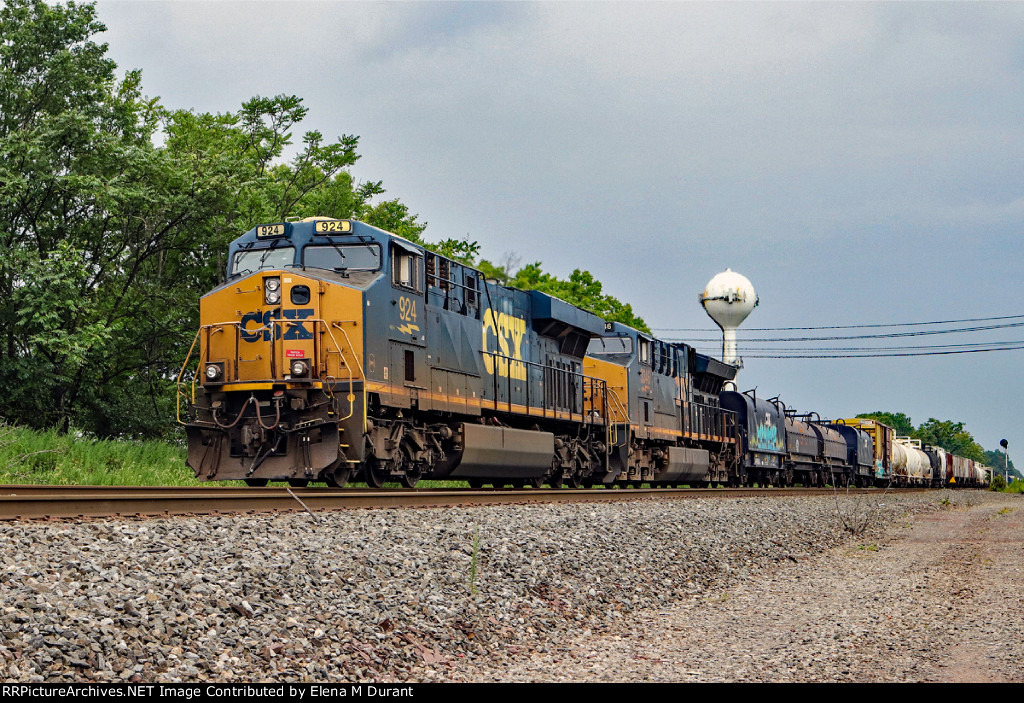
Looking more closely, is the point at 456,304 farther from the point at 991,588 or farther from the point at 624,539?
the point at 991,588

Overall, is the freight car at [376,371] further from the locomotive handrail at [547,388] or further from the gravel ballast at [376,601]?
the gravel ballast at [376,601]

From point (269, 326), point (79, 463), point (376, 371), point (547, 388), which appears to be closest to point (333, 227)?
point (269, 326)

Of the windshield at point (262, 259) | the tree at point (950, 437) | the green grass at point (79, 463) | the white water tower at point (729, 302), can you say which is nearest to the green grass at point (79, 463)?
the green grass at point (79, 463)

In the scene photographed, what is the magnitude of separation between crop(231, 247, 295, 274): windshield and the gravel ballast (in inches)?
189

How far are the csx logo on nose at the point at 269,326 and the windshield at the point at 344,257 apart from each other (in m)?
0.96

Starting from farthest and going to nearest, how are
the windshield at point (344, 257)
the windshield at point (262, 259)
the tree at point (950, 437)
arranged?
the tree at point (950, 437) < the windshield at point (262, 259) < the windshield at point (344, 257)

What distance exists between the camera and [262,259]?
13.5 m

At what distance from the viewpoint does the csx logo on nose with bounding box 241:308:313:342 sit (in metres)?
12.6

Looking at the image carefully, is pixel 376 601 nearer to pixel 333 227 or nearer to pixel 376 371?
pixel 376 371

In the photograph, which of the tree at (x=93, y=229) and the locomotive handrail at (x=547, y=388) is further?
the tree at (x=93, y=229)

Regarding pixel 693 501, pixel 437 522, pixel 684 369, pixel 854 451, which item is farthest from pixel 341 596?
pixel 854 451

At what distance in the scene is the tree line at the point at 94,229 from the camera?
19.0 meters

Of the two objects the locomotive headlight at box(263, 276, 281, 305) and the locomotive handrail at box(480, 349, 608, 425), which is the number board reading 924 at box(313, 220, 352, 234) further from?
the locomotive handrail at box(480, 349, 608, 425)

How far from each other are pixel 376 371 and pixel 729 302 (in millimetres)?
55983
